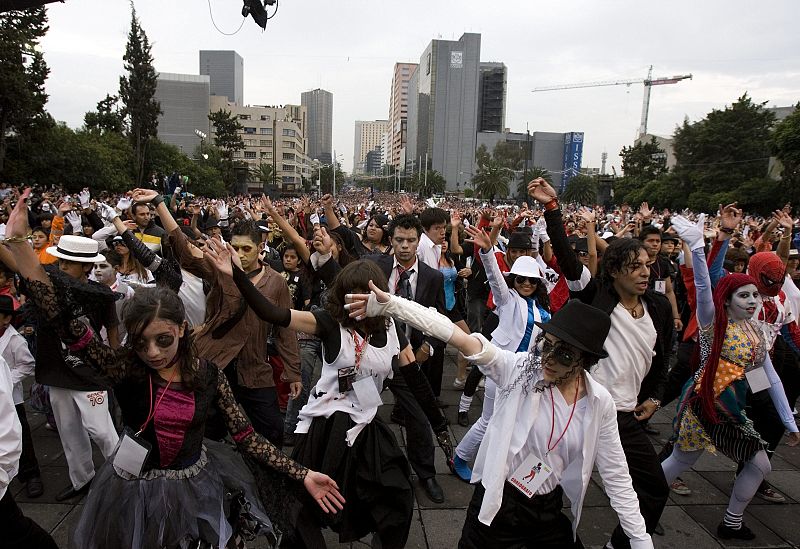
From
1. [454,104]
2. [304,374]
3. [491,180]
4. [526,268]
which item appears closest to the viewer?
[526,268]

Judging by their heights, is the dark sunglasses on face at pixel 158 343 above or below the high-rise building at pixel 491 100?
below

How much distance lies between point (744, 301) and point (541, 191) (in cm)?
151

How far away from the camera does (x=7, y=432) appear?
75.0 inches

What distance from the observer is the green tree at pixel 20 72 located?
22109 mm

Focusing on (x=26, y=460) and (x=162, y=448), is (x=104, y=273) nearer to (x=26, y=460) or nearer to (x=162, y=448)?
(x=26, y=460)

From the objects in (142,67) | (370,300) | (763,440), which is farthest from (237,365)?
(142,67)

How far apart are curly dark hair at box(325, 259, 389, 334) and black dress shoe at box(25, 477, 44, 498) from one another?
283 cm

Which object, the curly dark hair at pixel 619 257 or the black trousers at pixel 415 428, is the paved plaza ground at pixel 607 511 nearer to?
the black trousers at pixel 415 428

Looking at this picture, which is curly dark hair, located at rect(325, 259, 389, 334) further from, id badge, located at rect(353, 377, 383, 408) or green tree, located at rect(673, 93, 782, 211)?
green tree, located at rect(673, 93, 782, 211)

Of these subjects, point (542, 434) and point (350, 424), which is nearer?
point (542, 434)

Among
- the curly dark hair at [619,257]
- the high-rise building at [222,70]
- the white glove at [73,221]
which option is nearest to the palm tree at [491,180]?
the white glove at [73,221]

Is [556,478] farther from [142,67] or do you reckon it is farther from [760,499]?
[142,67]

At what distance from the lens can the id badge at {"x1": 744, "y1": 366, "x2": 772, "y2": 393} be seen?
3.35m

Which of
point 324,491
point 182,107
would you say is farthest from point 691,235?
point 182,107
